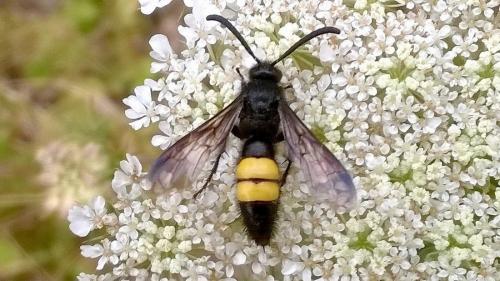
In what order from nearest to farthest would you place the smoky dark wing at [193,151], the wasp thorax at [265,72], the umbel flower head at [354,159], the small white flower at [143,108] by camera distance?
the smoky dark wing at [193,151], the wasp thorax at [265,72], the umbel flower head at [354,159], the small white flower at [143,108]

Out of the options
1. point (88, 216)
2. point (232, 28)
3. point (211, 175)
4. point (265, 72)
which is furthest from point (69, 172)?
point (265, 72)

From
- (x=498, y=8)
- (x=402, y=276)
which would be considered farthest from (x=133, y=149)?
(x=498, y=8)

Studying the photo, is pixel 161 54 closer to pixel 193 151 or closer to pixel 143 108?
pixel 143 108

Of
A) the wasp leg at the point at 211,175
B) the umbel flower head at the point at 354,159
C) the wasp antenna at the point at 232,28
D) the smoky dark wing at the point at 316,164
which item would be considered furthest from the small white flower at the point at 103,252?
the wasp antenna at the point at 232,28

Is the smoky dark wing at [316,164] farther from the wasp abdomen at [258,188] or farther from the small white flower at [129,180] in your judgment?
the small white flower at [129,180]

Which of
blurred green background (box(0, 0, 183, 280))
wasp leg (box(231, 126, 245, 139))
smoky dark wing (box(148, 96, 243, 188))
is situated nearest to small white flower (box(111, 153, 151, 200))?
smoky dark wing (box(148, 96, 243, 188))
